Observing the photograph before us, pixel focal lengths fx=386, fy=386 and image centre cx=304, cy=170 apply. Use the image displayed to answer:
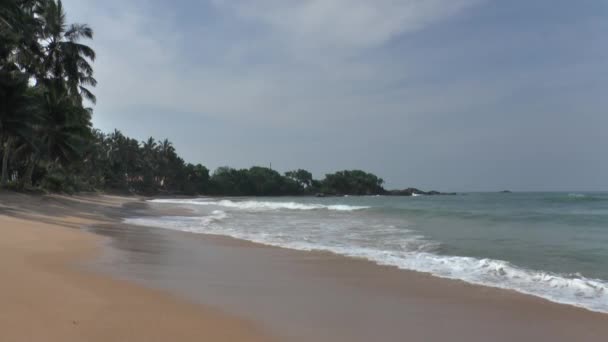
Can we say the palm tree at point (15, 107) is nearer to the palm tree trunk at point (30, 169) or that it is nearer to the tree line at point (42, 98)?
Answer: the tree line at point (42, 98)

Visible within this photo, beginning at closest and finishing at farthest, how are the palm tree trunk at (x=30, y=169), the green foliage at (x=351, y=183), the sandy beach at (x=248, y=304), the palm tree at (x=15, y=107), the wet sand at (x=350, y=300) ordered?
the sandy beach at (x=248, y=304) < the wet sand at (x=350, y=300) < the palm tree at (x=15, y=107) < the palm tree trunk at (x=30, y=169) < the green foliage at (x=351, y=183)

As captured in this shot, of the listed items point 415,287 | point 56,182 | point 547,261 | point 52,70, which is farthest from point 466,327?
point 56,182

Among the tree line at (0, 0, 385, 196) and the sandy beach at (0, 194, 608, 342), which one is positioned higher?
the tree line at (0, 0, 385, 196)

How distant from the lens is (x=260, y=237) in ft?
34.4

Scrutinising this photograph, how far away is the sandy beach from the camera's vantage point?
10.8 ft

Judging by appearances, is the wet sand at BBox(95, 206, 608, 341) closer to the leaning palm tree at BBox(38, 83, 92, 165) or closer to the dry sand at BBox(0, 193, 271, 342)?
the dry sand at BBox(0, 193, 271, 342)

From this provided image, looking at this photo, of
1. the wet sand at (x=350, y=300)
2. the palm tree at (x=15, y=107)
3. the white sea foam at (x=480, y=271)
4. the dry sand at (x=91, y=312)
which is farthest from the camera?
the palm tree at (x=15, y=107)

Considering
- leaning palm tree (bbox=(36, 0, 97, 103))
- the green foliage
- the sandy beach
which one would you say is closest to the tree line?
leaning palm tree (bbox=(36, 0, 97, 103))

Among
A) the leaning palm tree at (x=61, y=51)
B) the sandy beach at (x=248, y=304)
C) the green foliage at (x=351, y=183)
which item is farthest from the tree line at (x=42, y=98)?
the green foliage at (x=351, y=183)

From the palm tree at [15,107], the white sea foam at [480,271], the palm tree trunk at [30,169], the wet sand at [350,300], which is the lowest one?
the wet sand at [350,300]

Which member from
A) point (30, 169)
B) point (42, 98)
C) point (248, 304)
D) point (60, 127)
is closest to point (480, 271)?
point (248, 304)

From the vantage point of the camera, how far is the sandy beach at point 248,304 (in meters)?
3.28

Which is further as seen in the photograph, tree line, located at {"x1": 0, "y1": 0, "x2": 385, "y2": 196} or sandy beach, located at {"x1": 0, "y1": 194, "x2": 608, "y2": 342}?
tree line, located at {"x1": 0, "y1": 0, "x2": 385, "y2": 196}

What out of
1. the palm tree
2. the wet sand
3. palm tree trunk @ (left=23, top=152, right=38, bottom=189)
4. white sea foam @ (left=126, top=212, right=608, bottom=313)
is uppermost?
the palm tree
